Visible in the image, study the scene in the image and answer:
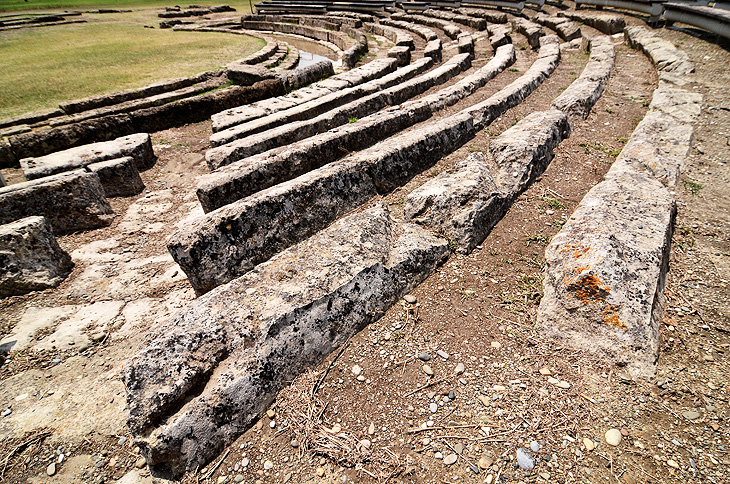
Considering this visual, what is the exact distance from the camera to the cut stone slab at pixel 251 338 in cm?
240

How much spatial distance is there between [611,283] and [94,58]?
1955 centimetres

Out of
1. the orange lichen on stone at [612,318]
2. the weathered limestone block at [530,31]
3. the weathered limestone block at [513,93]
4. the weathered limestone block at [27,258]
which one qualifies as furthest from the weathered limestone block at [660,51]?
the weathered limestone block at [27,258]

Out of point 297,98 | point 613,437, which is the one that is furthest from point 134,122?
point 613,437

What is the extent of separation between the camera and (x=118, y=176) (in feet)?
20.8

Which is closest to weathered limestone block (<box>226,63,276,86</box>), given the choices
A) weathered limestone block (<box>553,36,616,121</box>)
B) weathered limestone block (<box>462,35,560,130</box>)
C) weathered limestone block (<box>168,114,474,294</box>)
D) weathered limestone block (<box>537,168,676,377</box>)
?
weathered limestone block (<box>462,35,560,130</box>)

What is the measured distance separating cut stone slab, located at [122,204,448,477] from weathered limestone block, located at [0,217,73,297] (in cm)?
302

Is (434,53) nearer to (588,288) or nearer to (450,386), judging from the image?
(588,288)

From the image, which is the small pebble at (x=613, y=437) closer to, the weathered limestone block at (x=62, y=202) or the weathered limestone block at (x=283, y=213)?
the weathered limestone block at (x=283, y=213)

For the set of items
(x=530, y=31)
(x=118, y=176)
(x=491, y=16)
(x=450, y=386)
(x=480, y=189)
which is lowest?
(x=450, y=386)

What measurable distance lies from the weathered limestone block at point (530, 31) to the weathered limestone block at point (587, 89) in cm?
397

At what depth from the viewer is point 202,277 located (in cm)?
351

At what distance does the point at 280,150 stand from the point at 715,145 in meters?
6.17

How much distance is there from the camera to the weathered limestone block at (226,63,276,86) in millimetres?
11453

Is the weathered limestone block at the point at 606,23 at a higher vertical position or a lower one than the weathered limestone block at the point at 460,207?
higher
